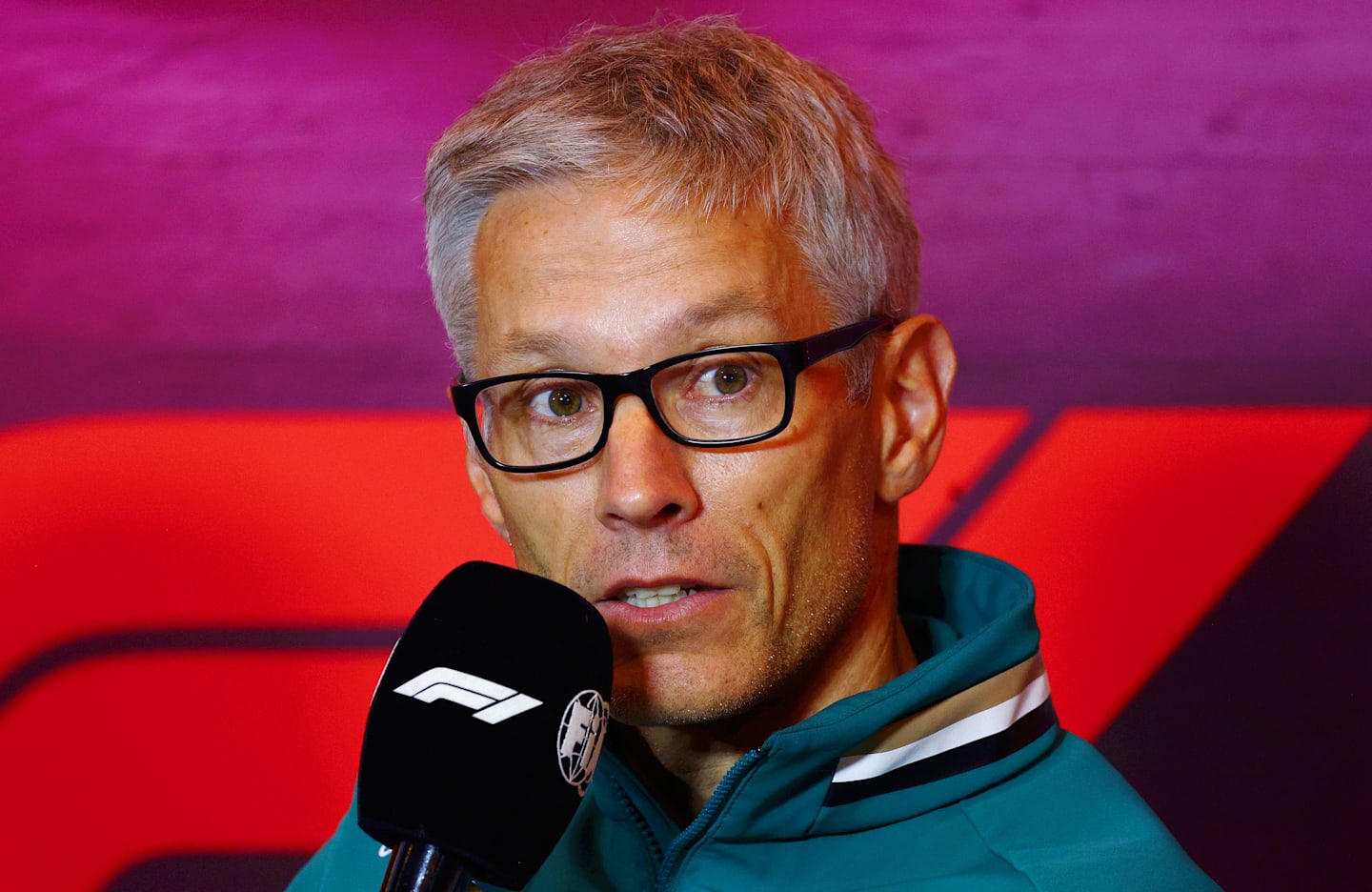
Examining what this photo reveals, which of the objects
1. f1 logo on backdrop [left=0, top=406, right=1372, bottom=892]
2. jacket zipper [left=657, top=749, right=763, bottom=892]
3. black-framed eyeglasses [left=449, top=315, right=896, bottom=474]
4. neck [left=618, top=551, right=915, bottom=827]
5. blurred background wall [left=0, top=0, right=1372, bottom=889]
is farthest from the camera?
f1 logo on backdrop [left=0, top=406, right=1372, bottom=892]

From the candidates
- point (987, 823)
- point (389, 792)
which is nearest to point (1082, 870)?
point (987, 823)

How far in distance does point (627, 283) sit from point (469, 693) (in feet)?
1.55

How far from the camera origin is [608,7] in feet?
7.81

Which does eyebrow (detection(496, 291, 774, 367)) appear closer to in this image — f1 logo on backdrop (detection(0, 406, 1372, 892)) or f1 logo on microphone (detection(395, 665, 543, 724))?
f1 logo on microphone (detection(395, 665, 543, 724))

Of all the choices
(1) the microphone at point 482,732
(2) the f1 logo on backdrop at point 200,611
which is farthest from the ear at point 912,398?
(2) the f1 logo on backdrop at point 200,611

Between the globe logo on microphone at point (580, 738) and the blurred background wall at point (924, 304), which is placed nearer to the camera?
the globe logo on microphone at point (580, 738)

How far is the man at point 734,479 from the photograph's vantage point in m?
1.36

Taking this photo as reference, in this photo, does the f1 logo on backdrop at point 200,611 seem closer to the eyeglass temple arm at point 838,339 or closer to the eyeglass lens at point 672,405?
the eyeglass lens at point 672,405

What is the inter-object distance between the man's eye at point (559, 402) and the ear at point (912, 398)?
1.09ft

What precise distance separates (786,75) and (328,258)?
1105 mm

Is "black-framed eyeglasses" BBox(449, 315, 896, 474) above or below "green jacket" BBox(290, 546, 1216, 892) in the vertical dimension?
above

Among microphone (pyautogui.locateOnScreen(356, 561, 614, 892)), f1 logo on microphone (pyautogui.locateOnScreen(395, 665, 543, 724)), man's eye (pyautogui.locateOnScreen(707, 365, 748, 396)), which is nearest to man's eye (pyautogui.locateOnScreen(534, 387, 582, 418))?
man's eye (pyautogui.locateOnScreen(707, 365, 748, 396))

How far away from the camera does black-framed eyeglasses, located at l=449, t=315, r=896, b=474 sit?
1396 mm

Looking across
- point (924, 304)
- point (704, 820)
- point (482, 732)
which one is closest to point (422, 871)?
point (482, 732)
